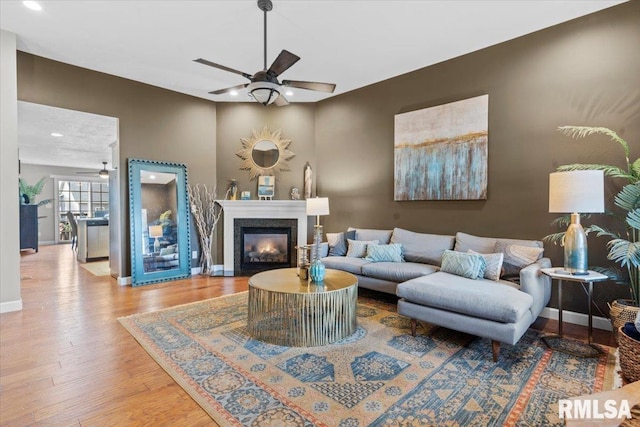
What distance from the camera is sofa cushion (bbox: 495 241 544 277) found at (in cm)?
319

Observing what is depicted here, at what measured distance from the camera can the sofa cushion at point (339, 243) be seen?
15.5 ft

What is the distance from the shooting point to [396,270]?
3.68 meters

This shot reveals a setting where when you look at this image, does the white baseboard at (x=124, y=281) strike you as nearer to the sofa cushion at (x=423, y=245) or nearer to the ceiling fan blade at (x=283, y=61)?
the ceiling fan blade at (x=283, y=61)

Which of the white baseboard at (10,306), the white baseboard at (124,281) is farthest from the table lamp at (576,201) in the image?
the white baseboard at (10,306)

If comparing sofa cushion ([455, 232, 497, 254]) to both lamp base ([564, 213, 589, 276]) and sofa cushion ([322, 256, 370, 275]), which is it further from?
sofa cushion ([322, 256, 370, 275])

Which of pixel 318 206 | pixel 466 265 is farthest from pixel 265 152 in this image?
pixel 466 265

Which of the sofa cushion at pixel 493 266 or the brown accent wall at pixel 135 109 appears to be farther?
the brown accent wall at pixel 135 109

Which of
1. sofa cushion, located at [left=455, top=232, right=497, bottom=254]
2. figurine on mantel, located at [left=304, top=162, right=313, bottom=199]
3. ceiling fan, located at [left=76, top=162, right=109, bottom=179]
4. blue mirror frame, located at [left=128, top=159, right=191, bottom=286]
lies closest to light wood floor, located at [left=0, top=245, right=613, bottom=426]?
blue mirror frame, located at [left=128, top=159, right=191, bottom=286]

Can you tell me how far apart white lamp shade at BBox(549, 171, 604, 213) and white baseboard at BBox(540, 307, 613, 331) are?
1.32 metres

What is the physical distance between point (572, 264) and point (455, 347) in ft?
3.99

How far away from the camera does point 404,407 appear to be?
193cm

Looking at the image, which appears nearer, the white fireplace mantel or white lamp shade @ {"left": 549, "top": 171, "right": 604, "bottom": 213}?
white lamp shade @ {"left": 549, "top": 171, "right": 604, "bottom": 213}

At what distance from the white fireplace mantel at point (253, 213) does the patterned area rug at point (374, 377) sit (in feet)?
7.98

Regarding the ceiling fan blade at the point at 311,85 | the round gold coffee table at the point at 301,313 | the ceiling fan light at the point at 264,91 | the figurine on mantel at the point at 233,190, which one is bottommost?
the round gold coffee table at the point at 301,313
